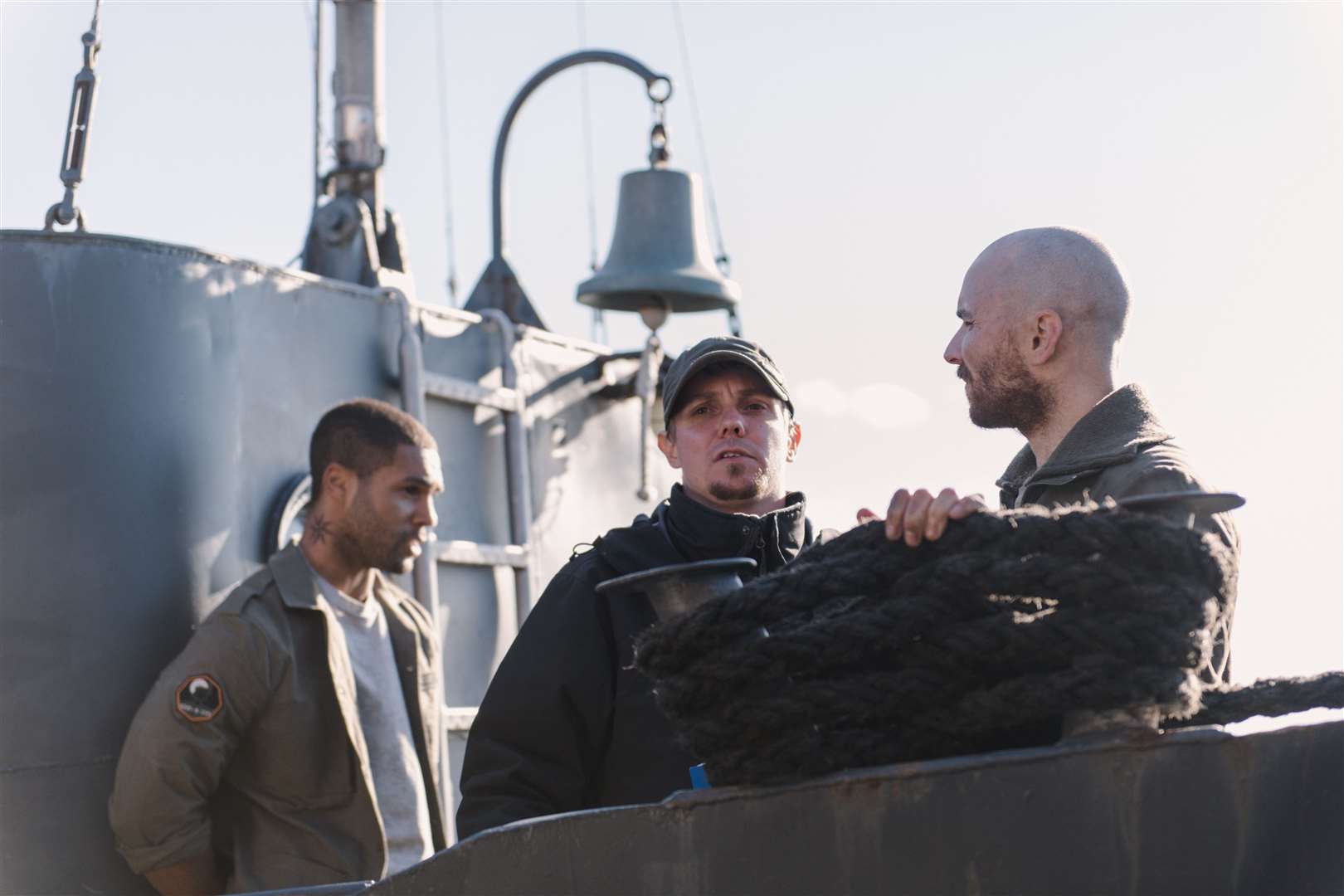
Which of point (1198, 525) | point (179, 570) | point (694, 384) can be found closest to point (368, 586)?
point (179, 570)

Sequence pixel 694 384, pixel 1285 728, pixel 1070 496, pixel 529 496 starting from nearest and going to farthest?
pixel 1285 728 < pixel 1070 496 < pixel 694 384 < pixel 529 496

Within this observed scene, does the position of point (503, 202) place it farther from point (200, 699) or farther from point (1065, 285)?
point (1065, 285)

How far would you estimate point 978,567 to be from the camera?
205cm

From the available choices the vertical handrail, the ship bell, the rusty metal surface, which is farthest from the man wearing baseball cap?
the ship bell

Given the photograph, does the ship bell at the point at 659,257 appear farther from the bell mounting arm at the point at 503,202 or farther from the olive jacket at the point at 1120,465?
the olive jacket at the point at 1120,465

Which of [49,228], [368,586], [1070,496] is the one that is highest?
[49,228]

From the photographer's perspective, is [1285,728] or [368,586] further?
[368,586]

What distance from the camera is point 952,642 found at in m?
2.06

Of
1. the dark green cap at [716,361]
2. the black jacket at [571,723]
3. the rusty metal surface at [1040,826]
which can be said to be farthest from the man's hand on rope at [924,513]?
the dark green cap at [716,361]

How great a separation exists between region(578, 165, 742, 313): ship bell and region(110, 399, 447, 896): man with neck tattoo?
2.04m

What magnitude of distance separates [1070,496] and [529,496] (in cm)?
417

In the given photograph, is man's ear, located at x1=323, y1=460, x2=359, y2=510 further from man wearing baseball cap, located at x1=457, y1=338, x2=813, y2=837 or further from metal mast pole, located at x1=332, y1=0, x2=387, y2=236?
metal mast pole, located at x1=332, y1=0, x2=387, y2=236

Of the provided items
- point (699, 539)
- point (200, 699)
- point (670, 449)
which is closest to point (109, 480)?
point (200, 699)

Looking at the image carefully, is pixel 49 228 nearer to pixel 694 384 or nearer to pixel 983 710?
pixel 694 384
